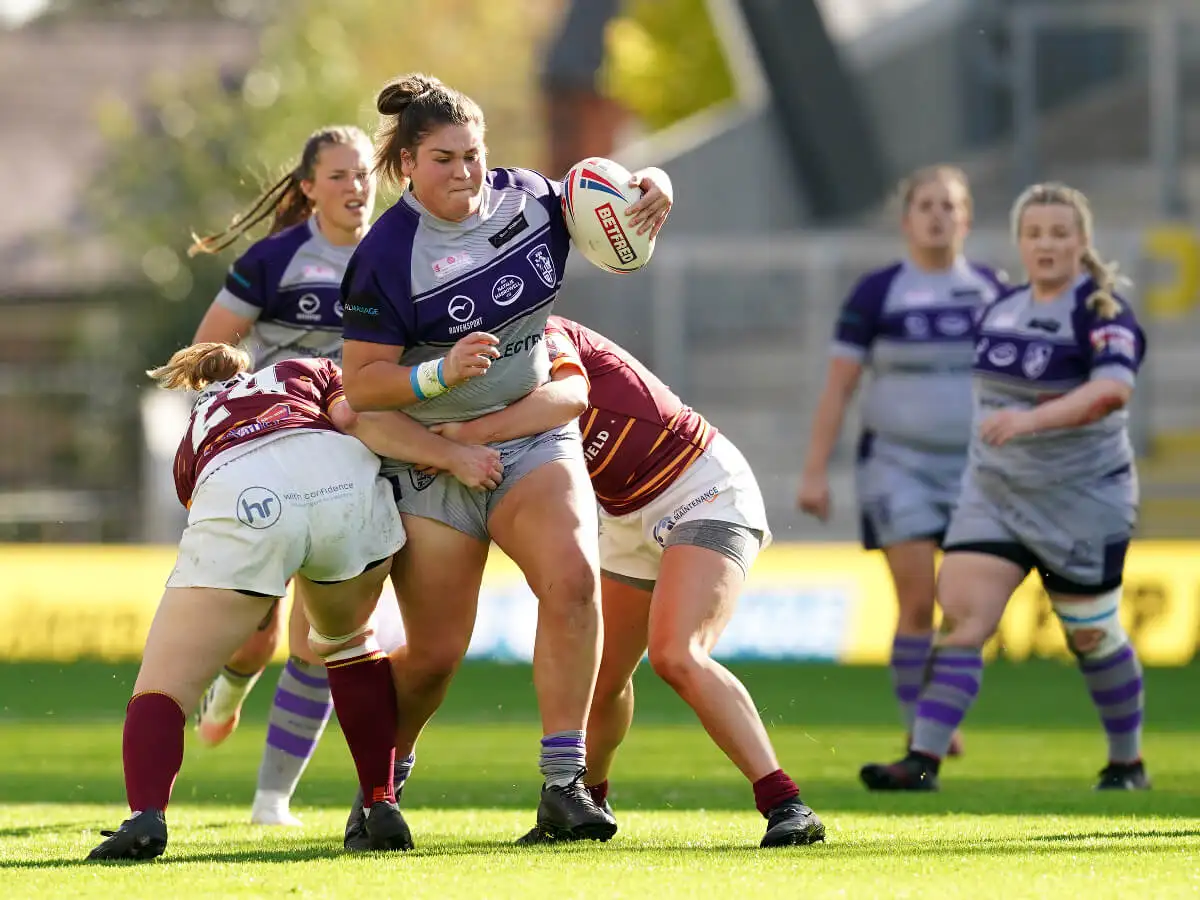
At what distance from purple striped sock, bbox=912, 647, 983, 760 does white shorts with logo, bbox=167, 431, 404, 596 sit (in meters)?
2.68

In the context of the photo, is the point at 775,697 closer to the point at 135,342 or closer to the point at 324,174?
the point at 324,174

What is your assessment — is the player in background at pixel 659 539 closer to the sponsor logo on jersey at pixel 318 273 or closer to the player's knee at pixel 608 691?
the player's knee at pixel 608 691

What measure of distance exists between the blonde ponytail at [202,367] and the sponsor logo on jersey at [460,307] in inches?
28.8

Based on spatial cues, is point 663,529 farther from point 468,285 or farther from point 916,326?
point 916,326

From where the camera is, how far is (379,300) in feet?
19.5

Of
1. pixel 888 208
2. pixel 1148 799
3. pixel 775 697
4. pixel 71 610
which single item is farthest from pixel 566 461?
pixel 888 208

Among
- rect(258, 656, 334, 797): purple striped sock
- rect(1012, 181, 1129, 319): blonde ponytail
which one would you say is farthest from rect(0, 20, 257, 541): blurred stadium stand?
rect(1012, 181, 1129, 319): blonde ponytail

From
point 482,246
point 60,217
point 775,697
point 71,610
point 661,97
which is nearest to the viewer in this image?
point 482,246

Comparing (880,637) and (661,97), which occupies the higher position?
(661,97)

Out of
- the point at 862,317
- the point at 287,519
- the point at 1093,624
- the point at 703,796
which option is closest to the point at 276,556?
the point at 287,519

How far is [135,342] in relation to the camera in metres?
30.7

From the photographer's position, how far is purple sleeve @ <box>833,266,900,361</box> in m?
9.22

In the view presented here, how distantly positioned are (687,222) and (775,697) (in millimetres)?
9400

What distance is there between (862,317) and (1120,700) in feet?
6.37
